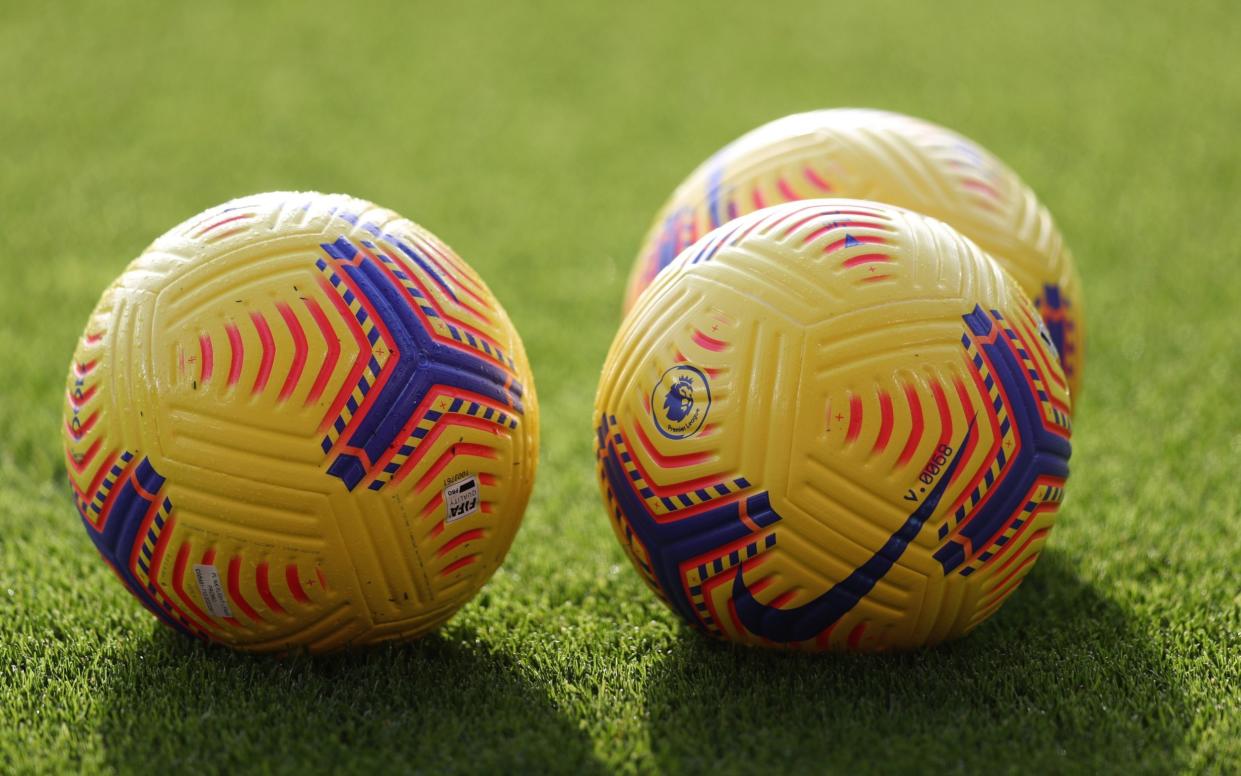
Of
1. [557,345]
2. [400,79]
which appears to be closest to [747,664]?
[557,345]

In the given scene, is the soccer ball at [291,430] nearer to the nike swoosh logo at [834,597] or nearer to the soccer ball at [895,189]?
the nike swoosh logo at [834,597]

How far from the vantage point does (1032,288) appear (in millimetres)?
4207

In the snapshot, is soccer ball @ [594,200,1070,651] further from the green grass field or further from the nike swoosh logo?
the green grass field

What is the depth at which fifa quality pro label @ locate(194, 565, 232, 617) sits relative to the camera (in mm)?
3402

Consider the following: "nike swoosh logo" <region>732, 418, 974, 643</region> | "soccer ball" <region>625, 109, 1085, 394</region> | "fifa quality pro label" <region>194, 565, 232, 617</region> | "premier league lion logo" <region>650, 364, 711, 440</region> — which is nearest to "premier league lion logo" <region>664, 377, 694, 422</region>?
"premier league lion logo" <region>650, 364, 711, 440</region>

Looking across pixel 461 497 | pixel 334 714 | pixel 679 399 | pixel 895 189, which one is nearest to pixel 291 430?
pixel 461 497

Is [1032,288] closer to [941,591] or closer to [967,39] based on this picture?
[941,591]

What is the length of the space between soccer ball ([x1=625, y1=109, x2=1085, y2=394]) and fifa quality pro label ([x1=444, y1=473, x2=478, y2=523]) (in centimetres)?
113

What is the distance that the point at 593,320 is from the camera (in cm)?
632

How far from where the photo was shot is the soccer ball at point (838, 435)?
3311mm

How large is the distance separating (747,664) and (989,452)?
2.90ft

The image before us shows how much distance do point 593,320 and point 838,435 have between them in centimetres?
313

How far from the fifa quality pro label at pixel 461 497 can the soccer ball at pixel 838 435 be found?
1.25 feet

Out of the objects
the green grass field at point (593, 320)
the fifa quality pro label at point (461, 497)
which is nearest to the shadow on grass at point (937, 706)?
the green grass field at point (593, 320)
